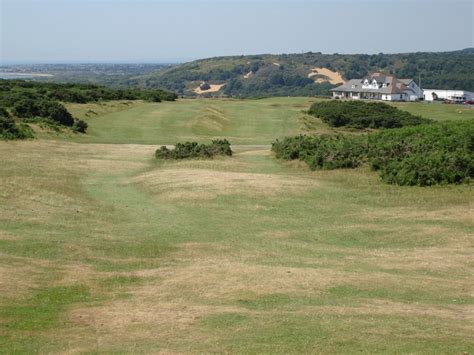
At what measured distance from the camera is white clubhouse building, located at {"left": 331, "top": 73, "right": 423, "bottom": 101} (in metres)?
130

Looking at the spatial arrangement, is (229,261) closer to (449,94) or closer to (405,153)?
(405,153)

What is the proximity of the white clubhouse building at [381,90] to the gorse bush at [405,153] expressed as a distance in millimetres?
92136

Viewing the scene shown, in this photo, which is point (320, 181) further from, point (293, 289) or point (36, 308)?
point (36, 308)

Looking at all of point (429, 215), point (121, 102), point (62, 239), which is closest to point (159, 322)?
point (62, 239)

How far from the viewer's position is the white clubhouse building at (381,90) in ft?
425

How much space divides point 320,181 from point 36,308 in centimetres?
1856

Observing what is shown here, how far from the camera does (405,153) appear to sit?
32.6 meters

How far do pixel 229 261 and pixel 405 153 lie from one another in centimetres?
1642

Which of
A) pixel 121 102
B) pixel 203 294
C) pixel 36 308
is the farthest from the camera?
pixel 121 102

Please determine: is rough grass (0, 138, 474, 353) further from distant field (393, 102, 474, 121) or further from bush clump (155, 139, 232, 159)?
distant field (393, 102, 474, 121)

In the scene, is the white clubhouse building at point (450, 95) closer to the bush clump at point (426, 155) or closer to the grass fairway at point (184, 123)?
the grass fairway at point (184, 123)

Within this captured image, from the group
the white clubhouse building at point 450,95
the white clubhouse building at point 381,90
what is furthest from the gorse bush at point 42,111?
the white clubhouse building at point 450,95

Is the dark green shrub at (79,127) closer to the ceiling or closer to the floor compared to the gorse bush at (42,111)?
closer to the floor

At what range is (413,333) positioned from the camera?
→ 1277 cm
